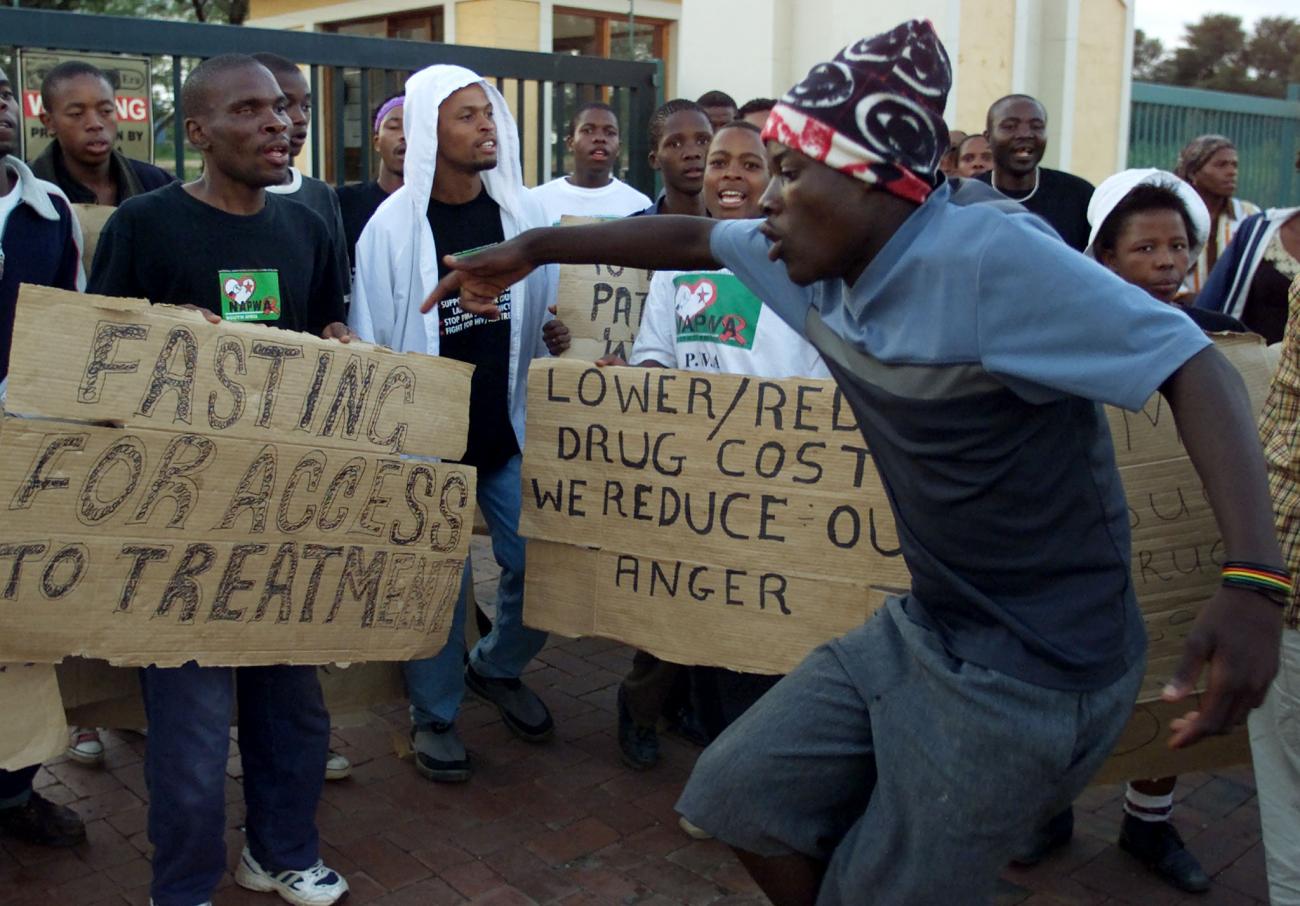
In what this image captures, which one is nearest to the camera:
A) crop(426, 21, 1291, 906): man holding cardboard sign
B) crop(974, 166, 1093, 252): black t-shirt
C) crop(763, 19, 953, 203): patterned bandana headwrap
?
crop(426, 21, 1291, 906): man holding cardboard sign

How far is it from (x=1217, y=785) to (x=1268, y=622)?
304 cm

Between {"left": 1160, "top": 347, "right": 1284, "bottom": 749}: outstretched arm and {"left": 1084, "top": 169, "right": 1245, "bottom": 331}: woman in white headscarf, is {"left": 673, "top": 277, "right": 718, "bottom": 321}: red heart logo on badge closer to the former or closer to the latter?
{"left": 1084, "top": 169, "right": 1245, "bottom": 331}: woman in white headscarf

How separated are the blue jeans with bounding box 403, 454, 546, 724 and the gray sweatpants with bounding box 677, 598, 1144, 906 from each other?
199cm

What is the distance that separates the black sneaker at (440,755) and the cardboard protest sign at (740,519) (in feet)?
2.25

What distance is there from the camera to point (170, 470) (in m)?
3.26

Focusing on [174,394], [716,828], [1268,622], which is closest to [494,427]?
[174,394]

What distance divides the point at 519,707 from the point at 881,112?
10.2ft

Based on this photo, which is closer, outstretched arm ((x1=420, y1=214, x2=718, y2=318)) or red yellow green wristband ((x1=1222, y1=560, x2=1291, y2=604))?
red yellow green wristband ((x1=1222, y1=560, x2=1291, y2=604))

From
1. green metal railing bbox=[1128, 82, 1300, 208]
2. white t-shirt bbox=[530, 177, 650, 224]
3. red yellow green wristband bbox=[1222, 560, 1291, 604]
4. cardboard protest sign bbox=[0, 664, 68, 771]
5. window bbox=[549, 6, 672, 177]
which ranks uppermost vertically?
window bbox=[549, 6, 672, 177]

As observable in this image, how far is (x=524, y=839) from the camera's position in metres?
4.13

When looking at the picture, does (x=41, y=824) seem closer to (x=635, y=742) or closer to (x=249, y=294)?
(x=249, y=294)

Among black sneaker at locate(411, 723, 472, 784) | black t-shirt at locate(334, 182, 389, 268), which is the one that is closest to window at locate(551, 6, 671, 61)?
black t-shirt at locate(334, 182, 389, 268)

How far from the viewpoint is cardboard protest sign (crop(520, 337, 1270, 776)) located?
12.0 ft

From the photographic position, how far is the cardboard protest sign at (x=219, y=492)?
3.10 metres
